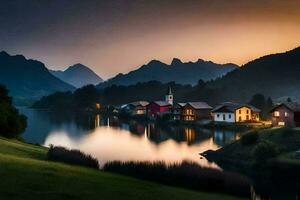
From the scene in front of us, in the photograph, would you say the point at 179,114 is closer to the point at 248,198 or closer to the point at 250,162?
the point at 250,162

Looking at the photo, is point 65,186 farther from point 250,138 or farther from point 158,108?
point 158,108

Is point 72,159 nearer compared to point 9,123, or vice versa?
point 72,159

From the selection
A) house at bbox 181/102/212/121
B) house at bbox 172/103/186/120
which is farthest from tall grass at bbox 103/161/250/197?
house at bbox 172/103/186/120

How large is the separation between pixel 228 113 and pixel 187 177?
7272 cm

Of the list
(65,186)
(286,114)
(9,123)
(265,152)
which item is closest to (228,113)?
(286,114)

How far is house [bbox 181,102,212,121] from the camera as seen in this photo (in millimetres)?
113375

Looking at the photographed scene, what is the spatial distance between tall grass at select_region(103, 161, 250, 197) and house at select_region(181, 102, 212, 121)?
84.6m

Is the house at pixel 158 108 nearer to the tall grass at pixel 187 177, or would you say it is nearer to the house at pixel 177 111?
the house at pixel 177 111

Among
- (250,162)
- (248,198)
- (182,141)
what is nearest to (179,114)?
(182,141)

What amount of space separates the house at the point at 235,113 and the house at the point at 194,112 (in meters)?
12.8

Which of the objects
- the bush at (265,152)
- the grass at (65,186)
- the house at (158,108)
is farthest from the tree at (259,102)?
the grass at (65,186)

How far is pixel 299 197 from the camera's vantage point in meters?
28.8

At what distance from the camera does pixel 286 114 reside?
7088 centimetres

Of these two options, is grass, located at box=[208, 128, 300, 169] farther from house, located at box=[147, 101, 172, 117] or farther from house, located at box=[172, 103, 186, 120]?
house, located at box=[147, 101, 172, 117]
